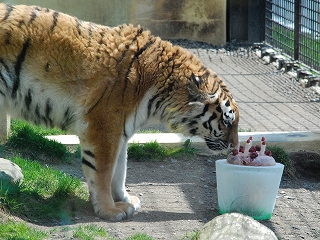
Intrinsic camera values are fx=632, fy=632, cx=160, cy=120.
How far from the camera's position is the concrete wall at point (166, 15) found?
1088 cm

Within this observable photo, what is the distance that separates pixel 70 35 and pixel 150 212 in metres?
1.44

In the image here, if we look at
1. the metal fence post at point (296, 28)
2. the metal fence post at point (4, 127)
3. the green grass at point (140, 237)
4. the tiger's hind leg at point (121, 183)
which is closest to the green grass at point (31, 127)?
the metal fence post at point (4, 127)

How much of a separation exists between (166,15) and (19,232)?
304 inches

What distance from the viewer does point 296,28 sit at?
32.2ft

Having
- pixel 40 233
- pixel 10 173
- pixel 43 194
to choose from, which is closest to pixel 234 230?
pixel 40 233

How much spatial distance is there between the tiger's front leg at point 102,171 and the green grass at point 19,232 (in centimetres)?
59

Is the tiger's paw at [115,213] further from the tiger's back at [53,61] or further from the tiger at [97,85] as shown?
the tiger's back at [53,61]

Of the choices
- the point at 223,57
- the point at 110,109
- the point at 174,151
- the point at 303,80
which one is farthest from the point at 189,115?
the point at 223,57

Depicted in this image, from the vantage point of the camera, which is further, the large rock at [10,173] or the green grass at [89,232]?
the large rock at [10,173]

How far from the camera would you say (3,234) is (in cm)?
386

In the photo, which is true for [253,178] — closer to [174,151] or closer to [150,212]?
[150,212]

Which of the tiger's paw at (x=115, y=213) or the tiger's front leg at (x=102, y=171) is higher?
the tiger's front leg at (x=102, y=171)

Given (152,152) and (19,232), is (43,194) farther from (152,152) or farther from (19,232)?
(152,152)

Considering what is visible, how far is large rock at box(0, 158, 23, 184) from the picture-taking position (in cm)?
444
